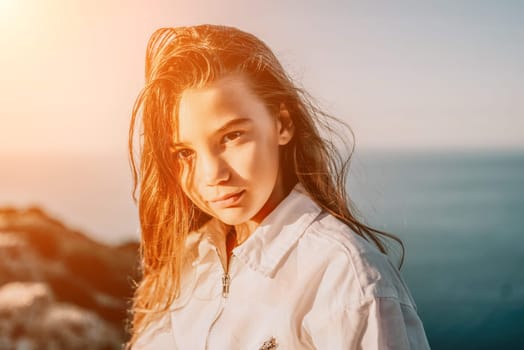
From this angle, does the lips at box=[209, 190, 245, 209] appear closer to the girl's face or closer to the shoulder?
the girl's face

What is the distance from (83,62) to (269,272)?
83 centimetres

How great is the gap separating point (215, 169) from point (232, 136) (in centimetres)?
7

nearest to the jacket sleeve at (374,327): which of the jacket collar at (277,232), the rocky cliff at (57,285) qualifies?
the jacket collar at (277,232)

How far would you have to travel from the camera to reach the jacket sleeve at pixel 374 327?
917mm

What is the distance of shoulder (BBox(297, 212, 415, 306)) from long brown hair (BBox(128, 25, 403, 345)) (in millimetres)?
89

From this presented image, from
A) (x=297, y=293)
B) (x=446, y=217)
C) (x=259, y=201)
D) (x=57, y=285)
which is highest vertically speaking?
(x=259, y=201)

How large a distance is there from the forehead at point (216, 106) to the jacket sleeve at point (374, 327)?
14.4 inches

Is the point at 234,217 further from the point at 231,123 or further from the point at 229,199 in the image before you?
the point at 231,123

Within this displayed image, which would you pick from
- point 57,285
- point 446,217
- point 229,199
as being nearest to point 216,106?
point 229,199

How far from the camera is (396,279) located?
996 millimetres

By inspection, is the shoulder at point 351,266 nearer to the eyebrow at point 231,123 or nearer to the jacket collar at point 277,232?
the jacket collar at point 277,232

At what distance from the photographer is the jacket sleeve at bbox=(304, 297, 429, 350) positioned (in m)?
0.92

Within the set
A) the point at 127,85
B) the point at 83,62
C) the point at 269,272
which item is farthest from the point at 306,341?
the point at 83,62

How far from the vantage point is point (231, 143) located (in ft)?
3.57
